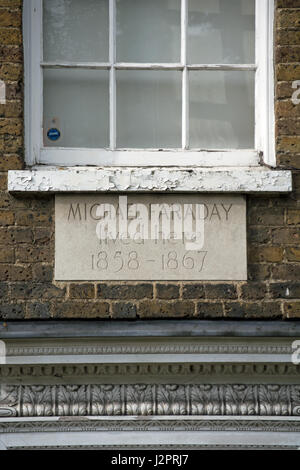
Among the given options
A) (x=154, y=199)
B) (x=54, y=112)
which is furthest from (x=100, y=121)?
(x=154, y=199)

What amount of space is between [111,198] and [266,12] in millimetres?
1422

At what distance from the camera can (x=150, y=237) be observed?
4621mm

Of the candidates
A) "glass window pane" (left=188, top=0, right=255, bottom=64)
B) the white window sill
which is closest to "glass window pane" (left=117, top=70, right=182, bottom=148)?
"glass window pane" (left=188, top=0, right=255, bottom=64)

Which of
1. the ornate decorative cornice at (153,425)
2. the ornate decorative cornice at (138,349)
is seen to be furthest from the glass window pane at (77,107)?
the ornate decorative cornice at (153,425)

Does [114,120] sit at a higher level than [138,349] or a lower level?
higher

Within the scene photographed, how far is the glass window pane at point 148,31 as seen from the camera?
16.0ft

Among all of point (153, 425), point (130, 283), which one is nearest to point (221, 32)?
point (130, 283)

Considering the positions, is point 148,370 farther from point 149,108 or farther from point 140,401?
point 149,108

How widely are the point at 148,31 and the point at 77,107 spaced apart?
0.62m

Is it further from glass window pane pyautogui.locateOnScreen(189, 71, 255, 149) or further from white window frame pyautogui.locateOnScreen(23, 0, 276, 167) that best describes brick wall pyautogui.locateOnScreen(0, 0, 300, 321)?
glass window pane pyautogui.locateOnScreen(189, 71, 255, 149)

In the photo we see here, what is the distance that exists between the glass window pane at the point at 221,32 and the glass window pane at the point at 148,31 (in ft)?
0.33

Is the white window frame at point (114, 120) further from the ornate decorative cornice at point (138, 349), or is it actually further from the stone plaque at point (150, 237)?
the ornate decorative cornice at point (138, 349)

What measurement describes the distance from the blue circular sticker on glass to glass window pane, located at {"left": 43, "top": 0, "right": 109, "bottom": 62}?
42 centimetres

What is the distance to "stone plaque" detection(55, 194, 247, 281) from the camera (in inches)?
181
